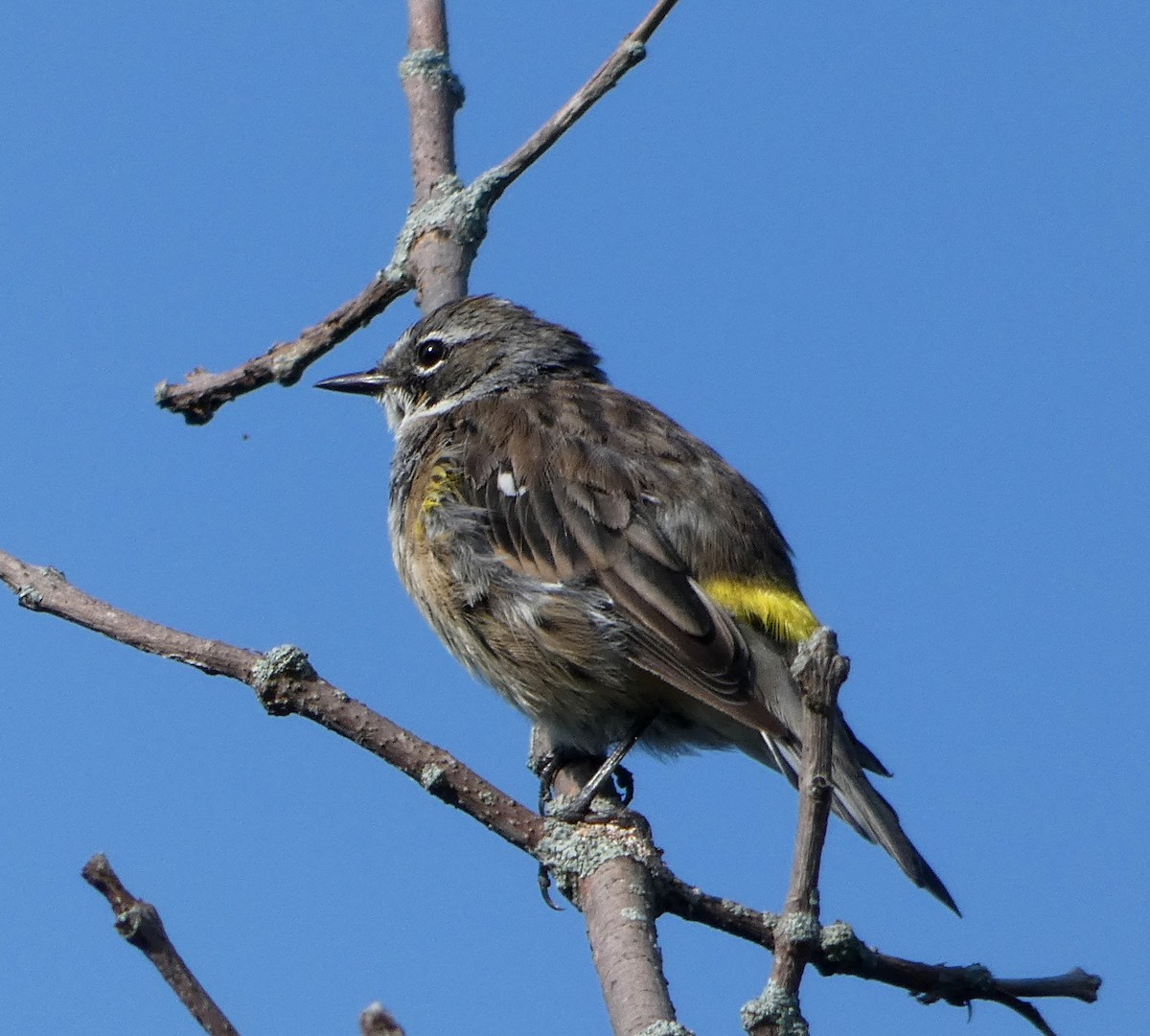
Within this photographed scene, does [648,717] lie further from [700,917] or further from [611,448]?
[700,917]

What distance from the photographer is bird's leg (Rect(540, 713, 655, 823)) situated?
18.3 ft

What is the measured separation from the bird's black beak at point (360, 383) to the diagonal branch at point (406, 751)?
3442 mm

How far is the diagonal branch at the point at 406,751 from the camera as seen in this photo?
14.0 feet

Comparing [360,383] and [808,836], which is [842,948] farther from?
[360,383]

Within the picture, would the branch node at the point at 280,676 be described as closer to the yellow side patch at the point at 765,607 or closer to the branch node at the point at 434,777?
A: the branch node at the point at 434,777

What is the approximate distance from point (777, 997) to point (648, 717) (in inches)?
128

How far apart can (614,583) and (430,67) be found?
9.54 ft

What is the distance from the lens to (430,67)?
24.8ft

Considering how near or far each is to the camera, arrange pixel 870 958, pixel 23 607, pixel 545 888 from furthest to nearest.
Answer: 1. pixel 545 888
2. pixel 23 607
3. pixel 870 958

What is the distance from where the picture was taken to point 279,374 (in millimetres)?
6840

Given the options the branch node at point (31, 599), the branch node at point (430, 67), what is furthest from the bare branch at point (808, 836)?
the branch node at point (430, 67)

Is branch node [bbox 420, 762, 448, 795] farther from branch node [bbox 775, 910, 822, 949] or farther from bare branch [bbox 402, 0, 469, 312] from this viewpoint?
bare branch [bbox 402, 0, 469, 312]

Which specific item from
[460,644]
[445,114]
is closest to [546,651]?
[460,644]

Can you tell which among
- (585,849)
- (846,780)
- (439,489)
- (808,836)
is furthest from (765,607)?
(808,836)
